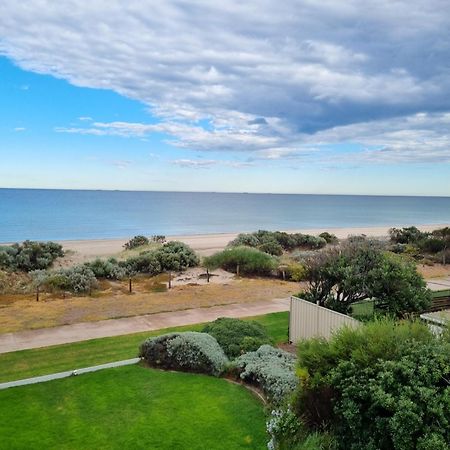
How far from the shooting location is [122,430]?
7551 mm

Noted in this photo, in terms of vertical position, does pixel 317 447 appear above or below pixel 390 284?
below

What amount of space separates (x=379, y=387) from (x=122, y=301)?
12802mm

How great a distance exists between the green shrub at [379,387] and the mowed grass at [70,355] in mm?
5644

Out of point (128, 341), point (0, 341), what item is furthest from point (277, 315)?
point (0, 341)

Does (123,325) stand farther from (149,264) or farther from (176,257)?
(176,257)

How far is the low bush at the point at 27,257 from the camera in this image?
979 inches

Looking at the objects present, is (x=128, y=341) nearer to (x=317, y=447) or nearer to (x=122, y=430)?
(x=122, y=430)

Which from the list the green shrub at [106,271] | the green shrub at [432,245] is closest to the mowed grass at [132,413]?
the green shrub at [106,271]

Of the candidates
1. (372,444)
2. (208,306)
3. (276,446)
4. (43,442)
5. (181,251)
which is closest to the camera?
(372,444)

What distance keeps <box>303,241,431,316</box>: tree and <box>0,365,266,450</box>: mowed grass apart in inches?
172

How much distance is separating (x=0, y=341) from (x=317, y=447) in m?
9.53

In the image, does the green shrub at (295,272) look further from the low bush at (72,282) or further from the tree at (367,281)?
the low bush at (72,282)

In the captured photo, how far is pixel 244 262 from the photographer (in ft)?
80.2

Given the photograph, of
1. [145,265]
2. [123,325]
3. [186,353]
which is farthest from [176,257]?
[186,353]
